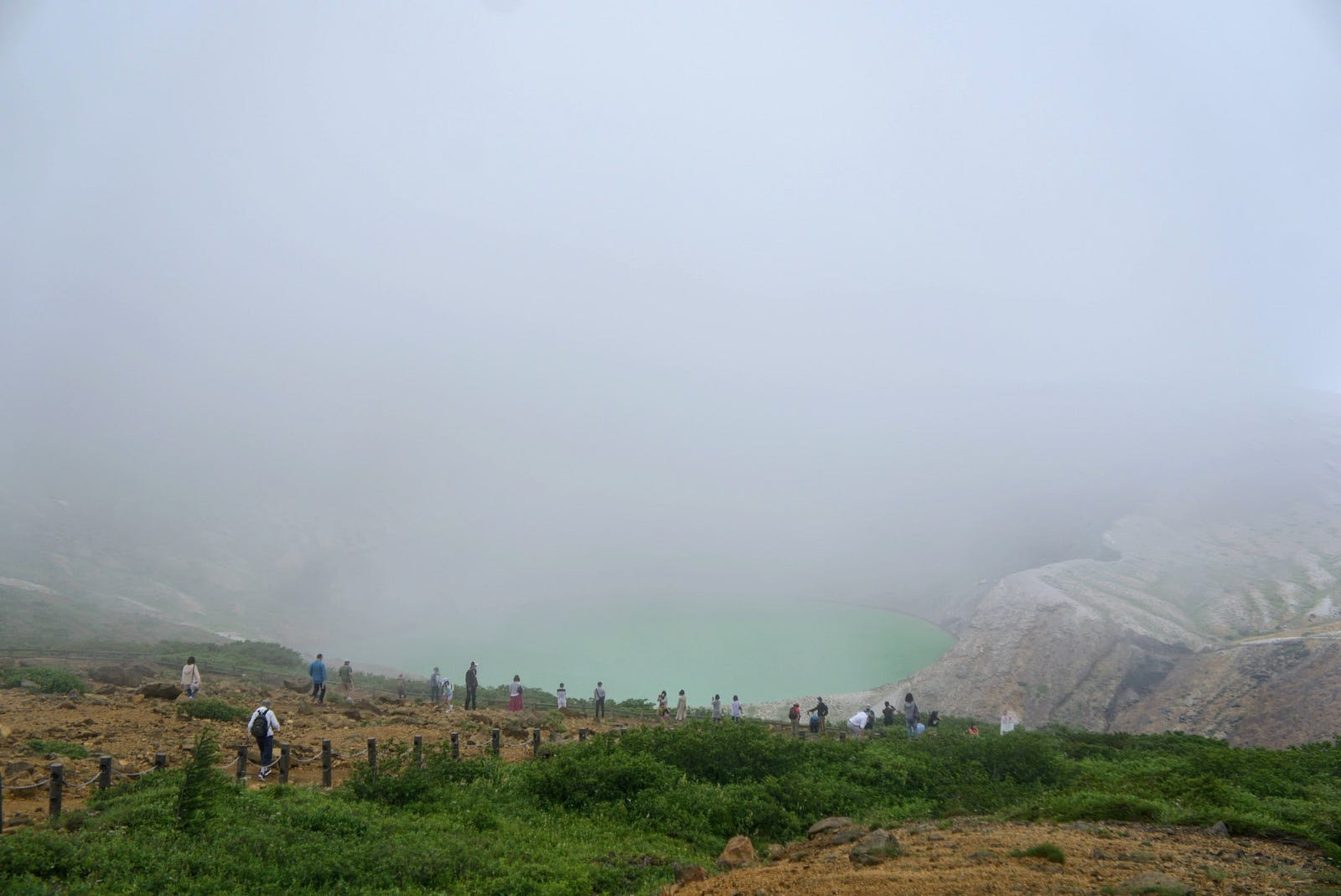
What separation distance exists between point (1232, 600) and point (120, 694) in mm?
59858

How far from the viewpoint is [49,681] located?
20453 millimetres

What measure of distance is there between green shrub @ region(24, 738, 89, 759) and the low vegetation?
3.74 meters

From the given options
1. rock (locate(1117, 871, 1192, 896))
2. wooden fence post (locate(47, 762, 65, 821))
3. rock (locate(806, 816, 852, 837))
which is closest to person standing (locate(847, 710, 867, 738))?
rock (locate(806, 816, 852, 837))

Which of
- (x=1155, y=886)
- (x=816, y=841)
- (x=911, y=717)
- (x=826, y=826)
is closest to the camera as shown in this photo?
(x=1155, y=886)

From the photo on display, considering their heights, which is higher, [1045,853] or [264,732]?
[264,732]

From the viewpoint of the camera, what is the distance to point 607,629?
72.3m

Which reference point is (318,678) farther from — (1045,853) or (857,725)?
(1045,853)

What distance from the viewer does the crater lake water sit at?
52406mm

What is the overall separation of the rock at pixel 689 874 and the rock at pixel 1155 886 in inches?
187

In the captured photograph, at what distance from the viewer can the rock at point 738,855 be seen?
10477 millimetres

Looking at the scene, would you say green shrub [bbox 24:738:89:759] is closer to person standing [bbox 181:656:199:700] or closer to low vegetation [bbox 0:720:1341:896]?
low vegetation [bbox 0:720:1341:896]

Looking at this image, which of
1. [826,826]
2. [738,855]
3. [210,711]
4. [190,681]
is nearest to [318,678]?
[190,681]

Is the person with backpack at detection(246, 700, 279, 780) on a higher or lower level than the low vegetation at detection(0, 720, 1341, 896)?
higher

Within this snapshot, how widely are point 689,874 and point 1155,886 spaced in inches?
205
